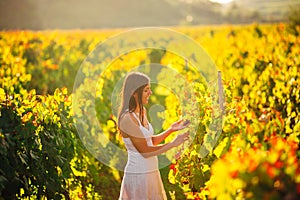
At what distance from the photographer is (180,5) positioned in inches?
3698

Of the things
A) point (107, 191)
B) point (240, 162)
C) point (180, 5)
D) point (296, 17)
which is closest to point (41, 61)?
point (107, 191)

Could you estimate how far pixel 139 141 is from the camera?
4.09 m

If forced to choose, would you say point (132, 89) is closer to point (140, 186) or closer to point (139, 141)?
point (139, 141)

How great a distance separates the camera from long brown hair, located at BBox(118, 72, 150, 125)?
4.11 meters

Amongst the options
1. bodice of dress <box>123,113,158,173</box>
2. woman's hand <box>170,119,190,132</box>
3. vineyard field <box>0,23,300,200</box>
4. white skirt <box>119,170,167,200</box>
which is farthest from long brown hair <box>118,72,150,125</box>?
vineyard field <box>0,23,300,200</box>

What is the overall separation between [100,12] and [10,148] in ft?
235

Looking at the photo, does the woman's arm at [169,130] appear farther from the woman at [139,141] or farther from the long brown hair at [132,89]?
the long brown hair at [132,89]

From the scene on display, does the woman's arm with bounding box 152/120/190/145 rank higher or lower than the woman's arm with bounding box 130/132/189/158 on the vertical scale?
higher

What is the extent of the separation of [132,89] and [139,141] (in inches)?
15.4

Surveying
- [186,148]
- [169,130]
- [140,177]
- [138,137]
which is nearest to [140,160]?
[140,177]

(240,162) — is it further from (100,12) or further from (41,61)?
(100,12)

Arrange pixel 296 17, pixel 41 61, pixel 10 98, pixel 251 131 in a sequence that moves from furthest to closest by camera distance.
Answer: pixel 296 17
pixel 41 61
pixel 10 98
pixel 251 131

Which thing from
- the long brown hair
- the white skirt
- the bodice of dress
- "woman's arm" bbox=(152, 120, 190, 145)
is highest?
the long brown hair

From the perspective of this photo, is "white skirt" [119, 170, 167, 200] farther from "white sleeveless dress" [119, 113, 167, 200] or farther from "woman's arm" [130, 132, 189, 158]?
"woman's arm" [130, 132, 189, 158]
